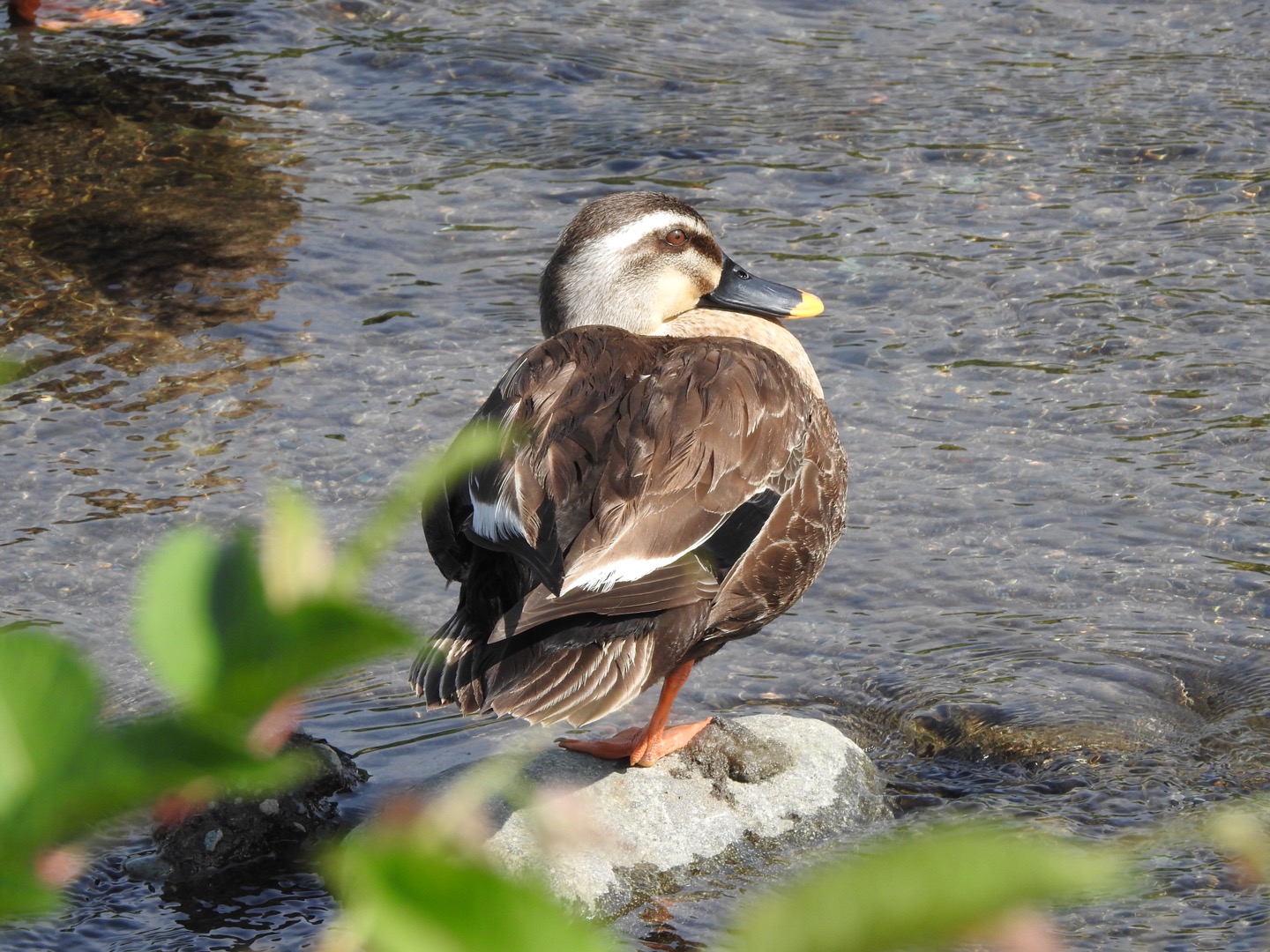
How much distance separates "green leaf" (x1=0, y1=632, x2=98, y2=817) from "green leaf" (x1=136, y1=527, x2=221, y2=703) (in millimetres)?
31

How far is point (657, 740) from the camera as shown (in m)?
4.39

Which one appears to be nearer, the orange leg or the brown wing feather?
the brown wing feather

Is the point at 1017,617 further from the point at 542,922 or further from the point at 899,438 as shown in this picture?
the point at 542,922

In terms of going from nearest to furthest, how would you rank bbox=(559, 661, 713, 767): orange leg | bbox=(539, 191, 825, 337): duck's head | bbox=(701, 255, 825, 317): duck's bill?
bbox=(559, 661, 713, 767): orange leg < bbox=(539, 191, 825, 337): duck's head < bbox=(701, 255, 825, 317): duck's bill

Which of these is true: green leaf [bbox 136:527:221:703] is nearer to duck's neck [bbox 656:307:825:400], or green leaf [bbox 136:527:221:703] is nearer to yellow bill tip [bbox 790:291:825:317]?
duck's neck [bbox 656:307:825:400]

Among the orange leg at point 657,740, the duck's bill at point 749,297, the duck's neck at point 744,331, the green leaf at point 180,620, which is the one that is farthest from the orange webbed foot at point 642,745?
the green leaf at point 180,620

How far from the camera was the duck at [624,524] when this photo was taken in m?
3.45

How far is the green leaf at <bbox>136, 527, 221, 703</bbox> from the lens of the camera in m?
0.58

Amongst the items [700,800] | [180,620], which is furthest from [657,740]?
[180,620]

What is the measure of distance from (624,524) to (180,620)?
291 cm

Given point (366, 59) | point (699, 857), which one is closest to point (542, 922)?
point (699, 857)

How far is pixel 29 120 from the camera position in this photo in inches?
364

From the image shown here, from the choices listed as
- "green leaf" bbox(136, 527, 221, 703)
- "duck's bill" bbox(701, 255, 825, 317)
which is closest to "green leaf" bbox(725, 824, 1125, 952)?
"green leaf" bbox(136, 527, 221, 703)

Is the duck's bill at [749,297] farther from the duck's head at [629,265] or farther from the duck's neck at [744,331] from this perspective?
the duck's neck at [744,331]
